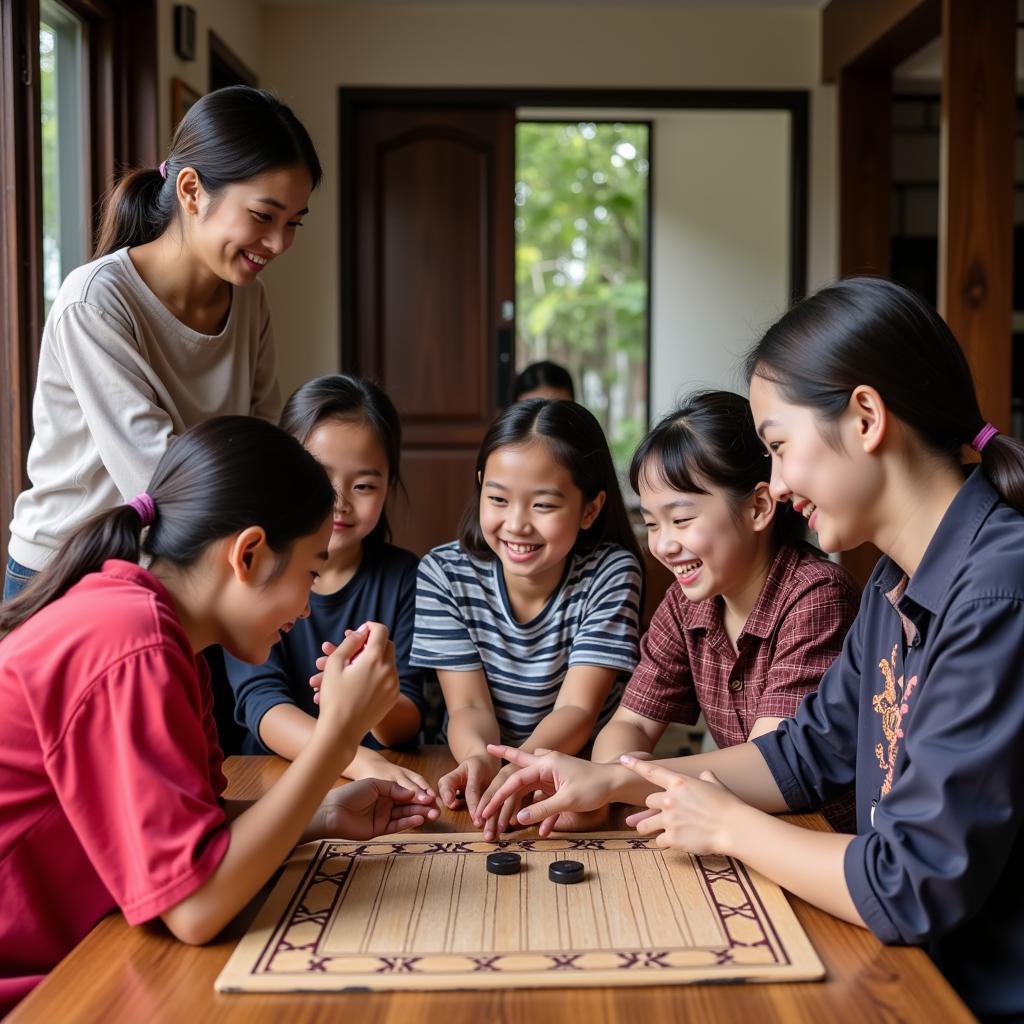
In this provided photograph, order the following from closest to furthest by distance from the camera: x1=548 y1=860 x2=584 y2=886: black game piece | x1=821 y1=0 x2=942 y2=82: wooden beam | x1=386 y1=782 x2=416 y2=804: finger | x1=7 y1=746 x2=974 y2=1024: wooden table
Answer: x1=7 y1=746 x2=974 y2=1024: wooden table < x1=548 y1=860 x2=584 y2=886: black game piece < x1=386 y1=782 x2=416 y2=804: finger < x1=821 y1=0 x2=942 y2=82: wooden beam

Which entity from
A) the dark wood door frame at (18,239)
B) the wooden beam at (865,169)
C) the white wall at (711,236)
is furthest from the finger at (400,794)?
the white wall at (711,236)

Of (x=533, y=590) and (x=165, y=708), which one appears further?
(x=533, y=590)

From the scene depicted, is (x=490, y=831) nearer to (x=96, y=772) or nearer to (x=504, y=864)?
(x=504, y=864)

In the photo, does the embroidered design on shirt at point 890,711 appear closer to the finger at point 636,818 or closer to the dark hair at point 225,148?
the finger at point 636,818

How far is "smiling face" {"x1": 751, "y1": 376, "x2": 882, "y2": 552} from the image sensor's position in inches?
44.8

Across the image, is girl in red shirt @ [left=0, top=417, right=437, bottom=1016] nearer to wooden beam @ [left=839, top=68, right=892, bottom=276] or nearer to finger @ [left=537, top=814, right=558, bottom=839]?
finger @ [left=537, top=814, right=558, bottom=839]

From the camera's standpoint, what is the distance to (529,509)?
1.87 meters

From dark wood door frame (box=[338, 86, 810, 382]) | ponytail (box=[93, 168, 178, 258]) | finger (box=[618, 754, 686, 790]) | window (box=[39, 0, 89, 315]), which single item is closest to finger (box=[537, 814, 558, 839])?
finger (box=[618, 754, 686, 790])

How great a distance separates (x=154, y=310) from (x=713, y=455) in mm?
947

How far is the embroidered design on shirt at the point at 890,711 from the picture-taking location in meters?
1.19

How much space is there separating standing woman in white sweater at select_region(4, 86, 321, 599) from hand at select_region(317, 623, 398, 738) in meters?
0.78

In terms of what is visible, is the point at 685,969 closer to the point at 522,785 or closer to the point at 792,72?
the point at 522,785

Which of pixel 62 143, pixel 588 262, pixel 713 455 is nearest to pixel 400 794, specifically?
pixel 713 455

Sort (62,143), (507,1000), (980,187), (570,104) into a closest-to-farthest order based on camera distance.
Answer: (507,1000) → (62,143) → (980,187) → (570,104)
